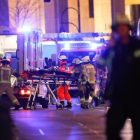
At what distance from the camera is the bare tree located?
134 ft

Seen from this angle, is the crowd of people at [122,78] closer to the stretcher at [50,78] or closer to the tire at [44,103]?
the stretcher at [50,78]

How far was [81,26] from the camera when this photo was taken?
56.2m

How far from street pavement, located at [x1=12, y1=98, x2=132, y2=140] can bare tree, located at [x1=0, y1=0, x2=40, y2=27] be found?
23527mm

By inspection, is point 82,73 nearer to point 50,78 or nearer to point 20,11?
point 50,78

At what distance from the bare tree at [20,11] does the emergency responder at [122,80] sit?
33711 mm

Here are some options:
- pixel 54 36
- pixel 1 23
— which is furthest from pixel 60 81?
pixel 1 23

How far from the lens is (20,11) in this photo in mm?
41594

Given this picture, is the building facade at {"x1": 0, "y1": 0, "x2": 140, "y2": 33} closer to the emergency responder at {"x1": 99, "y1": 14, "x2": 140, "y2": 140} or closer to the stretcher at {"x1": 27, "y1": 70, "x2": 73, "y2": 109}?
the stretcher at {"x1": 27, "y1": 70, "x2": 73, "y2": 109}

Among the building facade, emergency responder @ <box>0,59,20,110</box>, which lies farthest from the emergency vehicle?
the building facade

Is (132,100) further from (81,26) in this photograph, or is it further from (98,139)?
(81,26)

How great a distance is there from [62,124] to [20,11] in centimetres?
2867

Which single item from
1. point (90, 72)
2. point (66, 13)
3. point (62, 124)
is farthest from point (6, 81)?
point (66, 13)

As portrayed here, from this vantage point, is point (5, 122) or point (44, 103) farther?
point (44, 103)

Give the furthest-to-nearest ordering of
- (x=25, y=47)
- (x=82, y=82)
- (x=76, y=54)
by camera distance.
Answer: (x=76, y=54) < (x=25, y=47) < (x=82, y=82)
